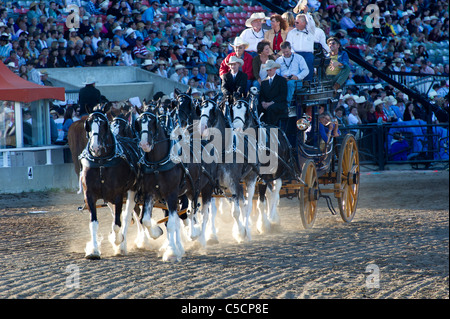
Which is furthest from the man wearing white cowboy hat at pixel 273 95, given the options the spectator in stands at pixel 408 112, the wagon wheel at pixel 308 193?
the spectator in stands at pixel 408 112

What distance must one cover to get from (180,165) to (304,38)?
12.9ft

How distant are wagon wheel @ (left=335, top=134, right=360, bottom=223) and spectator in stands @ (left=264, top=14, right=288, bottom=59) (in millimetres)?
1769

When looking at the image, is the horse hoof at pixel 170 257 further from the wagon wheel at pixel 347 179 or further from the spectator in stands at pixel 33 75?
the spectator in stands at pixel 33 75

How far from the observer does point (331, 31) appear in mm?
24953

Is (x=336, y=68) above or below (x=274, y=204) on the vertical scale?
above

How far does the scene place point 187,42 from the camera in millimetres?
20578

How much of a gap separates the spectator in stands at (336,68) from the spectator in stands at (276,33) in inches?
34.9

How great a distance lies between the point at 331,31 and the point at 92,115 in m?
17.7

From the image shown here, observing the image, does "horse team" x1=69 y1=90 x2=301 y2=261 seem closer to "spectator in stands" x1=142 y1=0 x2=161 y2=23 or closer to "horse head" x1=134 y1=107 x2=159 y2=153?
"horse head" x1=134 y1=107 x2=159 y2=153

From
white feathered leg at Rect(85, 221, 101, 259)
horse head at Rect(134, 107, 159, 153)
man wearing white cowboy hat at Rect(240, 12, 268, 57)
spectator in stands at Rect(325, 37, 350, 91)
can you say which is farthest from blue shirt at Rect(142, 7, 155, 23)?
white feathered leg at Rect(85, 221, 101, 259)


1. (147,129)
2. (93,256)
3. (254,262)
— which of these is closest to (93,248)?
(93,256)

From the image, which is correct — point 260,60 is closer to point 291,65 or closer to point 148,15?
point 291,65

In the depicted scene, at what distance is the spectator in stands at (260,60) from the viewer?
11.1 metres

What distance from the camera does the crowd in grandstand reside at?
12.4m
